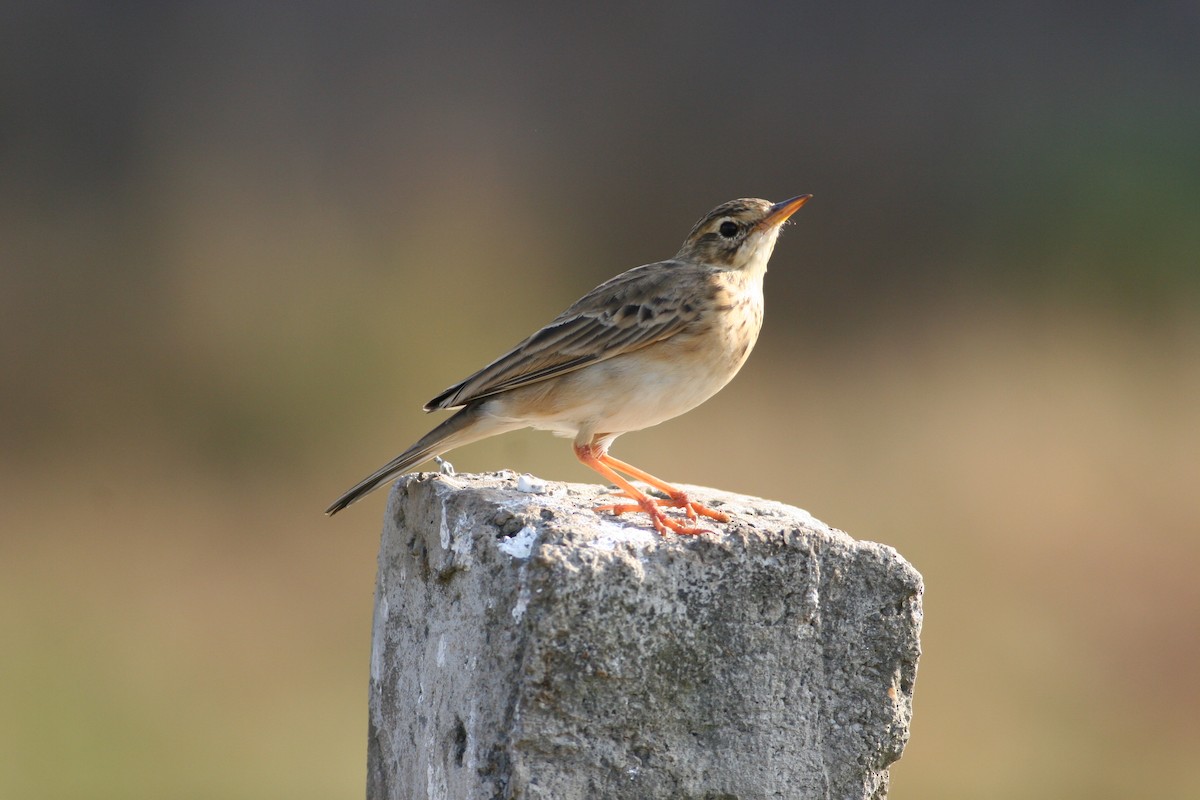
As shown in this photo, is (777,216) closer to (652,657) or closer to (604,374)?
(604,374)

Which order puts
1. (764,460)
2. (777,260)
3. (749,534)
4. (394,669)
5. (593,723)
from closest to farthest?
1. (593,723)
2. (749,534)
3. (394,669)
4. (764,460)
5. (777,260)

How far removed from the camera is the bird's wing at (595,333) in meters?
5.35

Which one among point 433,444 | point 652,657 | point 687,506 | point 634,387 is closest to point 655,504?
point 687,506

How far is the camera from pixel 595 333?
5.43 m

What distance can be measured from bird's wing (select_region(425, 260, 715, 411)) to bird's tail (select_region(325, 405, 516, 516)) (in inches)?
3.5

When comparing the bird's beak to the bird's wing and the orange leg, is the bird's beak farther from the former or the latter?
the orange leg

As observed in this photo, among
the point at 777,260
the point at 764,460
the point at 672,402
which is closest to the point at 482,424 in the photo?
the point at 672,402

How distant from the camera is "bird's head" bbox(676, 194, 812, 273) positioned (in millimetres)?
5934

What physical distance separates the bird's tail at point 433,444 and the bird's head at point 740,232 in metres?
1.32

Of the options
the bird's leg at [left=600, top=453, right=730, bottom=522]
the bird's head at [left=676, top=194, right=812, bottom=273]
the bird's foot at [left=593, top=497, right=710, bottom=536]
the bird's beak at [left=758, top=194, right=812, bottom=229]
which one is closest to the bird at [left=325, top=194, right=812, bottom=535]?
the bird's leg at [left=600, top=453, right=730, bottom=522]

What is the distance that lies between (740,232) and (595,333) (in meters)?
0.98

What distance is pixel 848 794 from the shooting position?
3971 millimetres

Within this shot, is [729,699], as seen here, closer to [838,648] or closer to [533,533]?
[838,648]

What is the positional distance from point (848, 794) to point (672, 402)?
1.88 m
